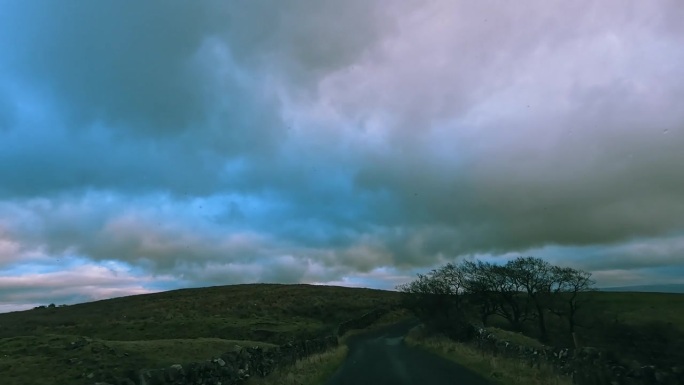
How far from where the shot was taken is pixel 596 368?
16.5 m

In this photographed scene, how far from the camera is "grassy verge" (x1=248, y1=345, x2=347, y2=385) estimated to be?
2053 centimetres

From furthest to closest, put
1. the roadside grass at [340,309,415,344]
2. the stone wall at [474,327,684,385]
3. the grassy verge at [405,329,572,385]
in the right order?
the roadside grass at [340,309,415,344]
the grassy verge at [405,329,572,385]
the stone wall at [474,327,684,385]

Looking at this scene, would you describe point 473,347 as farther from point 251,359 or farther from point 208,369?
point 208,369

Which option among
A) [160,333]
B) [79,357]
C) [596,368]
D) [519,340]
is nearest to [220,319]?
[160,333]

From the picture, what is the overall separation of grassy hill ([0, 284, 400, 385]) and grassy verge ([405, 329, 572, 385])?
1429 cm

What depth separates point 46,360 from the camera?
1019 inches

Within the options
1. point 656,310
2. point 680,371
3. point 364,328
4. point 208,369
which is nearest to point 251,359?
point 208,369

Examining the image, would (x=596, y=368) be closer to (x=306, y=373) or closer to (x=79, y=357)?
(x=306, y=373)

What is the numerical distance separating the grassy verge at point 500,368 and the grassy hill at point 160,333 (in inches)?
563

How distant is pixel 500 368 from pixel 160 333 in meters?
39.1

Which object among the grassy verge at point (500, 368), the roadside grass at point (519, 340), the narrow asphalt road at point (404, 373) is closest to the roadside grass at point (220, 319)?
the roadside grass at point (519, 340)

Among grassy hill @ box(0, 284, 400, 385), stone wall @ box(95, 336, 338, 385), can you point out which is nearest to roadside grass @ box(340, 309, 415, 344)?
grassy hill @ box(0, 284, 400, 385)

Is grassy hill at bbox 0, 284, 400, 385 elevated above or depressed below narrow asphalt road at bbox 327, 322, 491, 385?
above

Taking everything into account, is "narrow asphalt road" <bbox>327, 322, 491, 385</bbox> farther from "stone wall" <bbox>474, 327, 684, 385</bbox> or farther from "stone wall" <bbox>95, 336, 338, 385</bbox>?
"stone wall" <bbox>95, 336, 338, 385</bbox>
